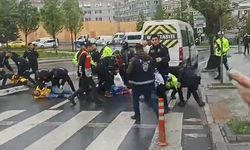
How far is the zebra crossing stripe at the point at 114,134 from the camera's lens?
318 inches

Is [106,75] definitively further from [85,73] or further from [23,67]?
[23,67]

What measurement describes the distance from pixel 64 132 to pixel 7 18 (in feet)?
128

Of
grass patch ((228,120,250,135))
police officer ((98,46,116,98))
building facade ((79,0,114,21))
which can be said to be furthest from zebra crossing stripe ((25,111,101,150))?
building facade ((79,0,114,21))

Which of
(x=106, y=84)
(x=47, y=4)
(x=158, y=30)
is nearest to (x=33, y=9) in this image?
(x=47, y=4)

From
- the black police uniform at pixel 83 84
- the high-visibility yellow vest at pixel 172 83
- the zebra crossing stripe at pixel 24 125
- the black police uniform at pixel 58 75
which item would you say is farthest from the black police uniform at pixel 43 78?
the high-visibility yellow vest at pixel 172 83

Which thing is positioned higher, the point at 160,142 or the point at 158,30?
the point at 158,30

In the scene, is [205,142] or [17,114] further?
[17,114]

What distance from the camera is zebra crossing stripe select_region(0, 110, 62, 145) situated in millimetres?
9009

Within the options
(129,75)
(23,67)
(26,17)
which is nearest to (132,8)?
(26,17)

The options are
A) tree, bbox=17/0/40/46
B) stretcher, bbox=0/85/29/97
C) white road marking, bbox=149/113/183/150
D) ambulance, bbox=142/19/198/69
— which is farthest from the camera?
tree, bbox=17/0/40/46

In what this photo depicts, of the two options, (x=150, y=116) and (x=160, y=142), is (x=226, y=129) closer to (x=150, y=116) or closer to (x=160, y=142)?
(x=160, y=142)

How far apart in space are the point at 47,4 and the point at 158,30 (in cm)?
3251

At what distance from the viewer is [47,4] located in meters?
48.9

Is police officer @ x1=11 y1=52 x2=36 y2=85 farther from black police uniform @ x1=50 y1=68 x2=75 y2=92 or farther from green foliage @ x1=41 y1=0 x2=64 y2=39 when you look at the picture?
green foliage @ x1=41 y1=0 x2=64 y2=39
